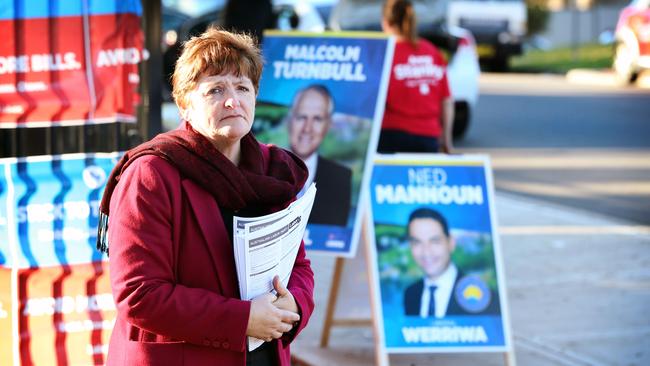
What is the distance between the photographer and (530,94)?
20.6 m

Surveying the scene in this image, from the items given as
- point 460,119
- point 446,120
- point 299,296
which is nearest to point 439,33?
point 460,119

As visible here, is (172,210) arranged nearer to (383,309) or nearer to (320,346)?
(383,309)

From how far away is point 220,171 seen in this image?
9.28 ft

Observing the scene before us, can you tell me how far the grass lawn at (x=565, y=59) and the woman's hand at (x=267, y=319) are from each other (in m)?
24.4

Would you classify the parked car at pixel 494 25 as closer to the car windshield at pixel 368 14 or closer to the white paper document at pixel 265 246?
the car windshield at pixel 368 14

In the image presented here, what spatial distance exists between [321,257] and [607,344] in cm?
274

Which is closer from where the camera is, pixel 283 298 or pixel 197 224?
pixel 197 224

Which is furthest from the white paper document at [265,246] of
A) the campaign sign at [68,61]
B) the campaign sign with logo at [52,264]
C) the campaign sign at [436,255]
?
the campaign sign at [436,255]

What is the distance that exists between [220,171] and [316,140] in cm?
Result: 309

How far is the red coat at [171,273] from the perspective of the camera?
2707 millimetres

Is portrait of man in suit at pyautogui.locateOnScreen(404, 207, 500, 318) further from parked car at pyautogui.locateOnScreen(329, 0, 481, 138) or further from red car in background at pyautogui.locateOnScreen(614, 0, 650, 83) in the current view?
red car in background at pyautogui.locateOnScreen(614, 0, 650, 83)

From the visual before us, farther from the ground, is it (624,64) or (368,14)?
(624,64)

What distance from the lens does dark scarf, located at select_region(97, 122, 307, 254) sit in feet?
9.18

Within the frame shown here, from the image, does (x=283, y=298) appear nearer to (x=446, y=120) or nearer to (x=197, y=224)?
(x=197, y=224)
